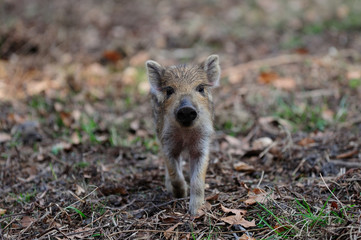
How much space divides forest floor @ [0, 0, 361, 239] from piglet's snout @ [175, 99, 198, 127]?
85cm

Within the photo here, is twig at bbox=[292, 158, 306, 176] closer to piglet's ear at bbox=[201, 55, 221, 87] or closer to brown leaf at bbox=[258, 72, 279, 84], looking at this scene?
piglet's ear at bbox=[201, 55, 221, 87]

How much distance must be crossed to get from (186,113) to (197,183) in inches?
31.4

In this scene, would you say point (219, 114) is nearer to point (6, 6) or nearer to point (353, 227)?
point (353, 227)

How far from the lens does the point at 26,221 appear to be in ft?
13.7

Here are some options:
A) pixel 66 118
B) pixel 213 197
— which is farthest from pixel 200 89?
pixel 66 118

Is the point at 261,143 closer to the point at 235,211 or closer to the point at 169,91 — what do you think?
the point at 169,91

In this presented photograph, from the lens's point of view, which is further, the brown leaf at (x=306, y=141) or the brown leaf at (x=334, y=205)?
the brown leaf at (x=306, y=141)

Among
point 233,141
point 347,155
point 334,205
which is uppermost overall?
point 334,205

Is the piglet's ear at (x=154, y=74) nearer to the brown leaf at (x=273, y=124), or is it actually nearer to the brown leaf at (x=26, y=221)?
the brown leaf at (x=26, y=221)

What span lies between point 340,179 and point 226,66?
568 cm

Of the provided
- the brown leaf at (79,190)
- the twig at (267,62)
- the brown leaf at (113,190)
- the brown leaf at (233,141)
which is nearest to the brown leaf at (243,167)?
the brown leaf at (233,141)

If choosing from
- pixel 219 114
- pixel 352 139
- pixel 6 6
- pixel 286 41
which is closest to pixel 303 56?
pixel 286 41

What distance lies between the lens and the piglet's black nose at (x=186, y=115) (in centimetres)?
414

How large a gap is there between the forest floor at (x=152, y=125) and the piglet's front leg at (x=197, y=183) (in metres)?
0.20
